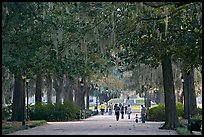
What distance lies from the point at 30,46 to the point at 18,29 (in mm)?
1025

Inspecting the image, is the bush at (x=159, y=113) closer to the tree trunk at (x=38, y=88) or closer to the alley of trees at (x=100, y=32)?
the tree trunk at (x=38, y=88)

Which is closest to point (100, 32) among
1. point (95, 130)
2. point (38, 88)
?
point (95, 130)

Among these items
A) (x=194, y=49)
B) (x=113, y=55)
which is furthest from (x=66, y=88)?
(x=194, y=49)

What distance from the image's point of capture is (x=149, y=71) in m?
40.8

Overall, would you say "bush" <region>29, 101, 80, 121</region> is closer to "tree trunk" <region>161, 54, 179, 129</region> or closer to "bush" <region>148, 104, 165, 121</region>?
"bush" <region>148, 104, 165, 121</region>

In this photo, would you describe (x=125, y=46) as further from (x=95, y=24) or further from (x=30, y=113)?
(x=30, y=113)

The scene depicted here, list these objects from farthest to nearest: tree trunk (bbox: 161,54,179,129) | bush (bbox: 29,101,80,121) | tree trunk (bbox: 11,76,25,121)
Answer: bush (bbox: 29,101,80,121) → tree trunk (bbox: 11,76,25,121) → tree trunk (bbox: 161,54,179,129)

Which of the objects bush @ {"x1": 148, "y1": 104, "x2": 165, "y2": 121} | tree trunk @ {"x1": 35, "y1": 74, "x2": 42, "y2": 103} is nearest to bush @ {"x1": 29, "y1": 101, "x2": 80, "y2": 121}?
tree trunk @ {"x1": 35, "y1": 74, "x2": 42, "y2": 103}

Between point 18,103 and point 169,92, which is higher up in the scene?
point 169,92

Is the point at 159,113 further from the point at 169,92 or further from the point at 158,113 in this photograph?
the point at 169,92

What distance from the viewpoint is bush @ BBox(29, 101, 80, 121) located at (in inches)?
1467

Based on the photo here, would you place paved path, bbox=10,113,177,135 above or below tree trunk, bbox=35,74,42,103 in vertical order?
below

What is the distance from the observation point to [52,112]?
3784cm

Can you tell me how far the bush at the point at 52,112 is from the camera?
122 feet
